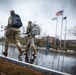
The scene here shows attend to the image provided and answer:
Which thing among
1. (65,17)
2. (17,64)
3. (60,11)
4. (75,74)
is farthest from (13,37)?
(65,17)

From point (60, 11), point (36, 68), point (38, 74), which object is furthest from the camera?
point (60, 11)

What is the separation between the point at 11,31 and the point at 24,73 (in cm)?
484

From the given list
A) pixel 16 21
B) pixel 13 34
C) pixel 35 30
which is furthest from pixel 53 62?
pixel 16 21

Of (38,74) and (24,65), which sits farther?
(24,65)

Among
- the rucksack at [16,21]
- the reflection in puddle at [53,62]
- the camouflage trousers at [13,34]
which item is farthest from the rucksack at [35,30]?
the reflection in puddle at [53,62]

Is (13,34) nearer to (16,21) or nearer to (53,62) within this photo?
(16,21)

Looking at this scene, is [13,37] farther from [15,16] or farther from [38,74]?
[38,74]

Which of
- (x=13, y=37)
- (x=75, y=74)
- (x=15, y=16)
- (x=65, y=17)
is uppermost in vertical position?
(x=65, y=17)

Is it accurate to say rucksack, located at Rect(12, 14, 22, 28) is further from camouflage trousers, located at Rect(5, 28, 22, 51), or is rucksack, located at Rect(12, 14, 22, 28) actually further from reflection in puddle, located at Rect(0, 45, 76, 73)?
reflection in puddle, located at Rect(0, 45, 76, 73)

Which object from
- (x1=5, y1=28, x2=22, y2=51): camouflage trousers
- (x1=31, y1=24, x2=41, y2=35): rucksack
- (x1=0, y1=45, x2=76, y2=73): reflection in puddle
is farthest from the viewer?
(x1=31, y1=24, x2=41, y2=35): rucksack

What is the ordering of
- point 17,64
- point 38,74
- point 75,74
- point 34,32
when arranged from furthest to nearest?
point 34,32 → point 17,64 → point 75,74 → point 38,74

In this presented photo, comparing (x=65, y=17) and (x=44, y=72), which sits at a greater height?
(x=65, y=17)

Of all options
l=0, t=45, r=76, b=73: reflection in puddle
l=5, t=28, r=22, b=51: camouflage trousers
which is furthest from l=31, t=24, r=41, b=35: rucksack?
l=0, t=45, r=76, b=73: reflection in puddle

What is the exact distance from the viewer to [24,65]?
7.55 m
